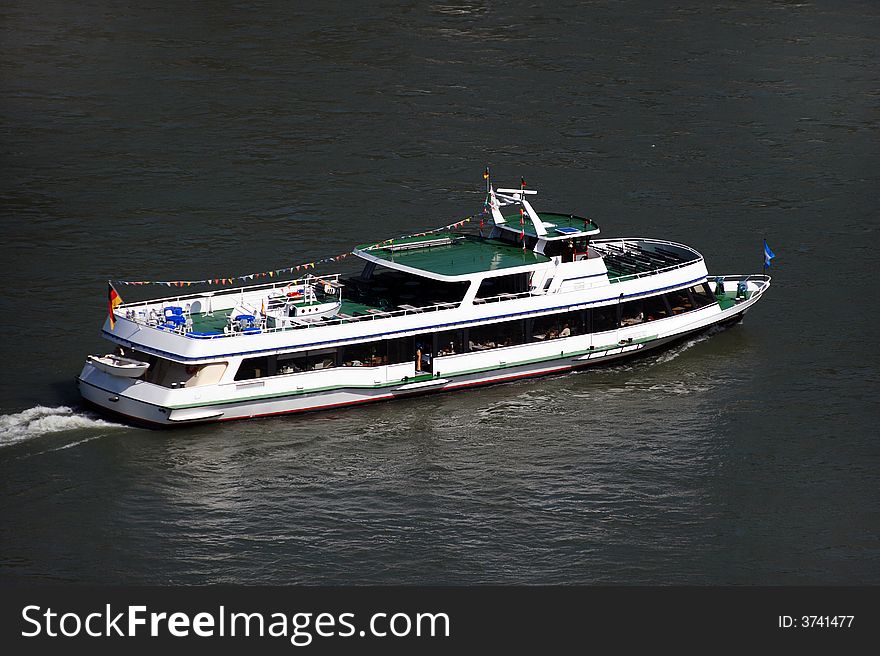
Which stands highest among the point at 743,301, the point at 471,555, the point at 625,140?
the point at 625,140

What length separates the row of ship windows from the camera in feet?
182

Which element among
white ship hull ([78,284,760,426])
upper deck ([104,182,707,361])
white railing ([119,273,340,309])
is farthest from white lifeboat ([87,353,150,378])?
white railing ([119,273,340,309])

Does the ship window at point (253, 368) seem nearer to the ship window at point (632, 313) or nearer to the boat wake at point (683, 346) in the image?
the ship window at point (632, 313)

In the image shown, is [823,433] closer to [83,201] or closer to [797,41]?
[83,201]

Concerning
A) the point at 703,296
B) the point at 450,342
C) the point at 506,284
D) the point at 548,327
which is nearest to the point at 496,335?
the point at 450,342

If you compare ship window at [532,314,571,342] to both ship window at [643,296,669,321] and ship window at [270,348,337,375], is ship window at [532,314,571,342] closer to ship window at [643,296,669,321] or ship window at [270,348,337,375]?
ship window at [643,296,669,321]

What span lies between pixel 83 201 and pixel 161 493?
32001 mm

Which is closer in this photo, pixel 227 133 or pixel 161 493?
pixel 161 493

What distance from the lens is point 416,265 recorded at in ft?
196

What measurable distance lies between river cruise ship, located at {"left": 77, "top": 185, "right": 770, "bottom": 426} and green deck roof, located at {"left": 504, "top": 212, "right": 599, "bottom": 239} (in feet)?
0.36

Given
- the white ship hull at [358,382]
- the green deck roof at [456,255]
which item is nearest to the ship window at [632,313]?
the white ship hull at [358,382]

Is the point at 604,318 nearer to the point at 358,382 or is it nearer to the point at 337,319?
the point at 358,382

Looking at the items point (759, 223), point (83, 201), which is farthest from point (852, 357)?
point (83, 201)

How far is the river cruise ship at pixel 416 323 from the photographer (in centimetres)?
5397
